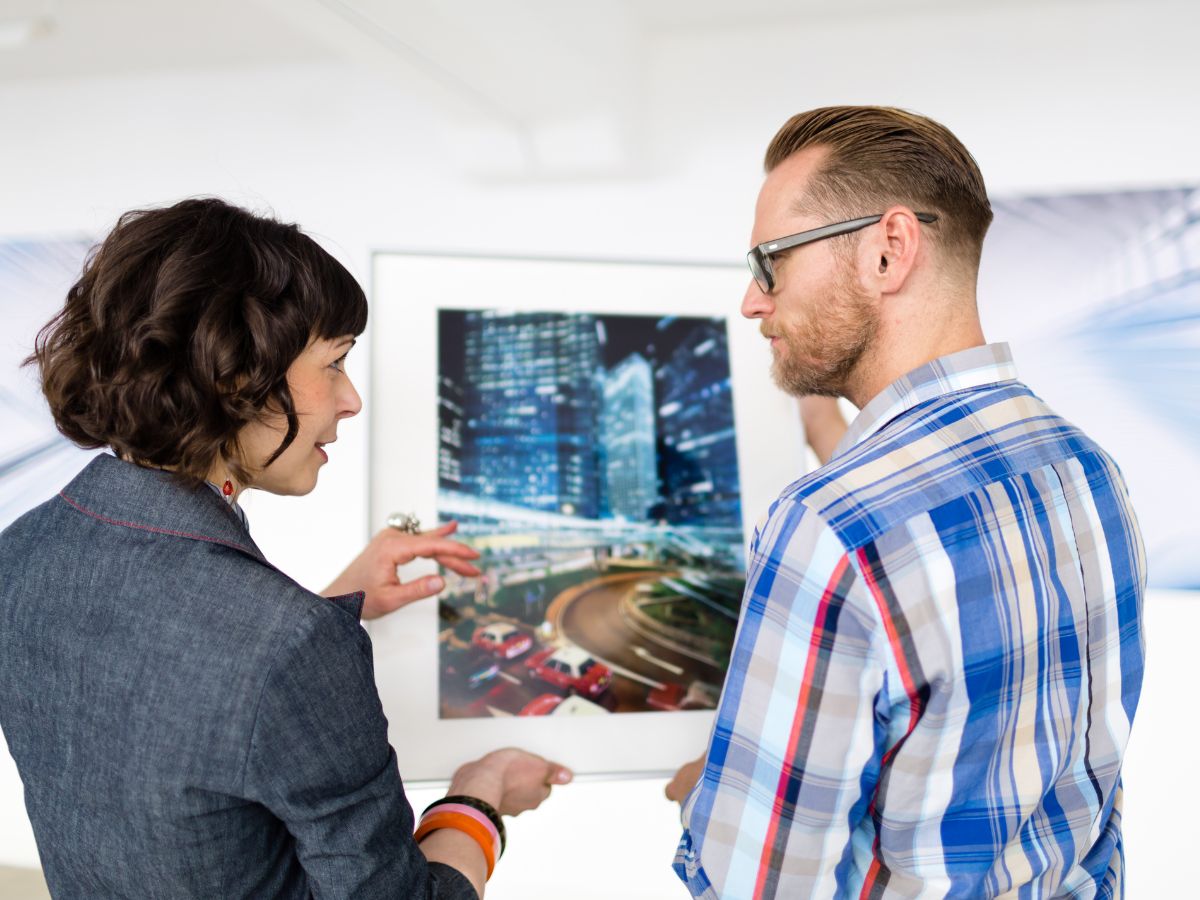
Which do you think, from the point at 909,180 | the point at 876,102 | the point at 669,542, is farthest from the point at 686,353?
the point at 876,102

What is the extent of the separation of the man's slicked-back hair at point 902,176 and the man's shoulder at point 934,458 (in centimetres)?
24

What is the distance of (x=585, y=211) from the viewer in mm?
1785

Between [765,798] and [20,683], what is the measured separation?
76 centimetres

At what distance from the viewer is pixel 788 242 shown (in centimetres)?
112

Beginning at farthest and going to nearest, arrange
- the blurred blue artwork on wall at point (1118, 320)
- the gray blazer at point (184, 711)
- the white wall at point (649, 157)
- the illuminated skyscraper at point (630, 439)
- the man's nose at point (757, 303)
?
1. the blurred blue artwork on wall at point (1118, 320)
2. the white wall at point (649, 157)
3. the illuminated skyscraper at point (630, 439)
4. the man's nose at point (757, 303)
5. the gray blazer at point (184, 711)

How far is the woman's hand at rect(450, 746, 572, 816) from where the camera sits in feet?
4.17

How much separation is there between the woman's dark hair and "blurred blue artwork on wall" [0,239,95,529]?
0.93 m

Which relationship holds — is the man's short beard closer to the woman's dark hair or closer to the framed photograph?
the framed photograph

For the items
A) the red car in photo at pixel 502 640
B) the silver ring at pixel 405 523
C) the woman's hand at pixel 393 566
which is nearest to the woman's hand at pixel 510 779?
the red car in photo at pixel 502 640

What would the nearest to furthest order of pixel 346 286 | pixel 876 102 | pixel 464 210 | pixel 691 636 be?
1. pixel 346 286
2. pixel 691 636
3. pixel 464 210
4. pixel 876 102

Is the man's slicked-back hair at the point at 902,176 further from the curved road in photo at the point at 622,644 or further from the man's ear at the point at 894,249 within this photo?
the curved road in photo at the point at 622,644

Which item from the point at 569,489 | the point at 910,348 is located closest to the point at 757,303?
the point at 910,348

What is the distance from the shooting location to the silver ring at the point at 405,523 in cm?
148

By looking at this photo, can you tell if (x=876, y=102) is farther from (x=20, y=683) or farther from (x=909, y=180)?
(x=20, y=683)
